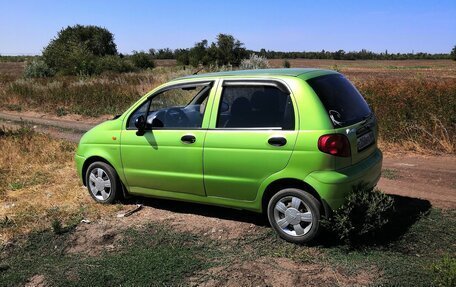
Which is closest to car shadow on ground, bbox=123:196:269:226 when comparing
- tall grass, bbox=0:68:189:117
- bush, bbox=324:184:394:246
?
bush, bbox=324:184:394:246

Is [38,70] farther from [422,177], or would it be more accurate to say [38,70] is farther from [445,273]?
[445,273]

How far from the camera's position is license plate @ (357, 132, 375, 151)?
488 cm

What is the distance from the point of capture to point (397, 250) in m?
4.54

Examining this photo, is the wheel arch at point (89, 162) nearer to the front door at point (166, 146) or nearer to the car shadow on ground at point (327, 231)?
the front door at point (166, 146)

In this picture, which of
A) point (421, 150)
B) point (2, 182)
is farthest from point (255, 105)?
point (421, 150)

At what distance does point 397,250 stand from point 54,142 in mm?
8824

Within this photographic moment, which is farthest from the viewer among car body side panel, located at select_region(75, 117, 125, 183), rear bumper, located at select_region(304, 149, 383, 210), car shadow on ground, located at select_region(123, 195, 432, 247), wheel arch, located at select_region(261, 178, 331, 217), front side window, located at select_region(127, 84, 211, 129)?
car body side panel, located at select_region(75, 117, 125, 183)

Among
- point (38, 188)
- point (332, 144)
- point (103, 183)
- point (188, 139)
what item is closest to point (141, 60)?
point (38, 188)

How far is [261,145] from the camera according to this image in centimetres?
484

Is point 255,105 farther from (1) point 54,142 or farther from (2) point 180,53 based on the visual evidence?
(2) point 180,53

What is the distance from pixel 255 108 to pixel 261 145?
17.2 inches

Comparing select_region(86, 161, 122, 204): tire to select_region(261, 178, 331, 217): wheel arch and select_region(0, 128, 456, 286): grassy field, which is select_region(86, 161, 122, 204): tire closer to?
select_region(0, 128, 456, 286): grassy field

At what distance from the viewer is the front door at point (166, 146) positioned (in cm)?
542

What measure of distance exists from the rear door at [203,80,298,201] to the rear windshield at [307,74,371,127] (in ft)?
1.10
